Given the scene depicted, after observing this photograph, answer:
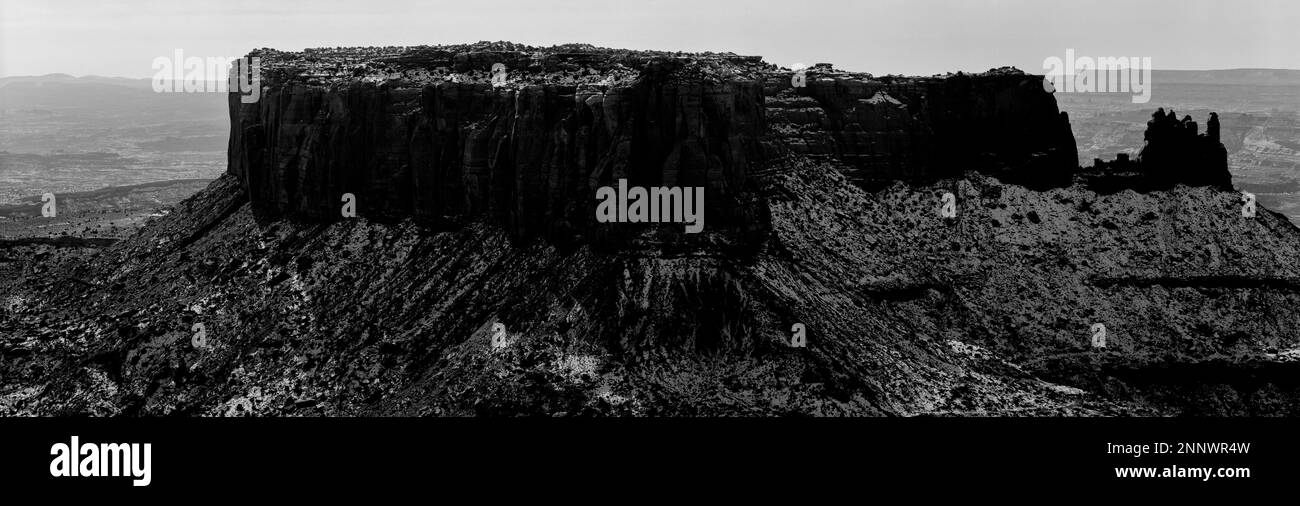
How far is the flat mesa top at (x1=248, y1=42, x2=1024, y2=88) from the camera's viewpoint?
104688mm

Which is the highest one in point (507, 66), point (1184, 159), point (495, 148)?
point (507, 66)

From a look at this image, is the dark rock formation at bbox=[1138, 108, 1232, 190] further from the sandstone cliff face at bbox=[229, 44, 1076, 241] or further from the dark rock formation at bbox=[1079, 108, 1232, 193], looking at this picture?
the sandstone cliff face at bbox=[229, 44, 1076, 241]

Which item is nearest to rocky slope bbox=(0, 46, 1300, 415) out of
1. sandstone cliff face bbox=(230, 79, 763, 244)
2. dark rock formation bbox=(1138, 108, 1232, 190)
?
sandstone cliff face bbox=(230, 79, 763, 244)

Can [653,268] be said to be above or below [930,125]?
below

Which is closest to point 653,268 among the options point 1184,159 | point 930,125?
point 930,125

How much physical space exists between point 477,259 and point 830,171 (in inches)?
1376

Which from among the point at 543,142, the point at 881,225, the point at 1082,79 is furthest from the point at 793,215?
the point at 1082,79

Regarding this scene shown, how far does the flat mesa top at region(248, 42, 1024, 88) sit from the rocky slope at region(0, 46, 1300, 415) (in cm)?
41

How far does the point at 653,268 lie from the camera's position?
9288 cm

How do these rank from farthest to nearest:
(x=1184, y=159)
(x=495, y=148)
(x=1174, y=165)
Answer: (x=1174, y=165)
(x=1184, y=159)
(x=495, y=148)

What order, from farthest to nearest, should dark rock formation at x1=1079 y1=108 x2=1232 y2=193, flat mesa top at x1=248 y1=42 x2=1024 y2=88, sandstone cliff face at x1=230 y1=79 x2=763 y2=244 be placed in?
1. dark rock formation at x1=1079 y1=108 x2=1232 y2=193
2. flat mesa top at x1=248 y1=42 x2=1024 y2=88
3. sandstone cliff face at x1=230 y1=79 x2=763 y2=244

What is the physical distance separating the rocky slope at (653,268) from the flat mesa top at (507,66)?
1.36 ft

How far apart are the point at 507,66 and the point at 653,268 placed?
29427 millimetres

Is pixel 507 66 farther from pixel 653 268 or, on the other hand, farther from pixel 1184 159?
pixel 1184 159
